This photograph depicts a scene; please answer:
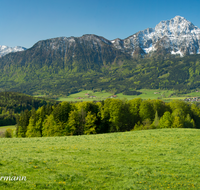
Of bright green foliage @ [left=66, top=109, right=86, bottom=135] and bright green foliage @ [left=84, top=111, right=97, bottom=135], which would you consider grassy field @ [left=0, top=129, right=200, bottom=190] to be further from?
bright green foliage @ [left=66, top=109, right=86, bottom=135]

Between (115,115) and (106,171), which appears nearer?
(106,171)

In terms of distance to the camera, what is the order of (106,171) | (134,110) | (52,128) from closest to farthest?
1. (106,171)
2. (52,128)
3. (134,110)

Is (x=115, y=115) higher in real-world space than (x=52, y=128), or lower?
higher

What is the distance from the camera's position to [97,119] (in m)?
57.5

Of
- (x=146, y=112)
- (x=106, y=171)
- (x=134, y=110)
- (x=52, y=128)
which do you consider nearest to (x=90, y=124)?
(x=52, y=128)

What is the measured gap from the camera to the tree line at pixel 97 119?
5603cm

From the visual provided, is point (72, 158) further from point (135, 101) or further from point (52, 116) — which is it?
point (135, 101)

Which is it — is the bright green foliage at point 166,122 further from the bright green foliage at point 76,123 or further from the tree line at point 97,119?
the bright green foliage at point 76,123

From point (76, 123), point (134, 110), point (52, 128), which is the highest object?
point (134, 110)

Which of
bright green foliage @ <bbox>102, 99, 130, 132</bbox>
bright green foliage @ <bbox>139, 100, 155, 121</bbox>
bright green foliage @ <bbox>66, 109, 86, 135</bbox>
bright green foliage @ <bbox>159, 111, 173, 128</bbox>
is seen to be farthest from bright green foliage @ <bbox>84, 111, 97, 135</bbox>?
bright green foliage @ <bbox>159, 111, 173, 128</bbox>

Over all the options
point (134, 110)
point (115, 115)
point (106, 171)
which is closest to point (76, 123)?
point (115, 115)

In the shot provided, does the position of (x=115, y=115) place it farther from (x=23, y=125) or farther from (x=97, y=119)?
(x=23, y=125)

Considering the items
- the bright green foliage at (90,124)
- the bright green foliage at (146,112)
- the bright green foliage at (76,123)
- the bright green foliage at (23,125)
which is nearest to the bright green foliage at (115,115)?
the bright green foliage at (90,124)

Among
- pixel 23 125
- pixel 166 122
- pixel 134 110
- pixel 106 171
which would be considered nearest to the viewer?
pixel 106 171
